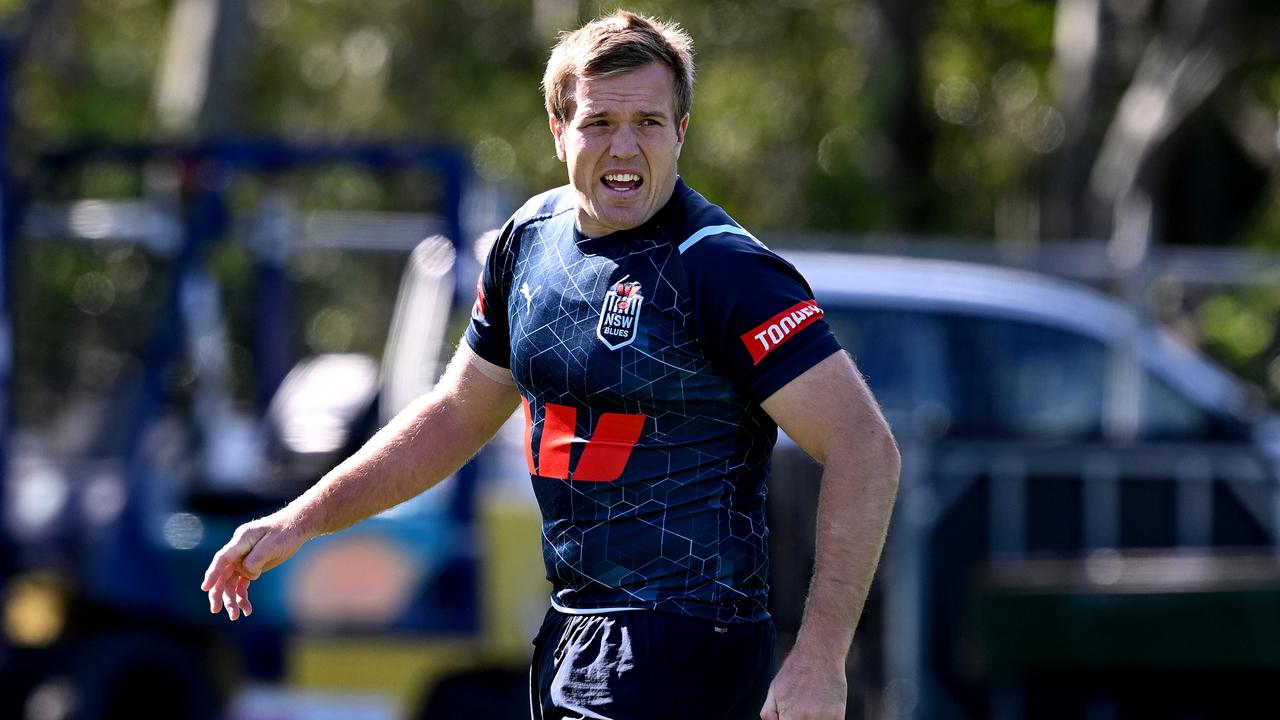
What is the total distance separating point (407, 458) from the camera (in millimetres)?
3809

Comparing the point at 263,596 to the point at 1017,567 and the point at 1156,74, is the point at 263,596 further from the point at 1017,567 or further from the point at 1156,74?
the point at 1156,74

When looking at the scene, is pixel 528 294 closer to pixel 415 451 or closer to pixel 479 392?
pixel 479 392

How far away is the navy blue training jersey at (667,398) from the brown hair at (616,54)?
0.74 feet

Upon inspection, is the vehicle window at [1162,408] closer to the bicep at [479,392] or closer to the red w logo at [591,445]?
the bicep at [479,392]

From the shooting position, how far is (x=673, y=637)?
336cm

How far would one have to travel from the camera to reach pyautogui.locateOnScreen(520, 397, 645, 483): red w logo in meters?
3.41

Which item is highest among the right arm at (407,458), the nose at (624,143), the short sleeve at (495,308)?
the nose at (624,143)

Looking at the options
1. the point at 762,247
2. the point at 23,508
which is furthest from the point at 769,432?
the point at 23,508

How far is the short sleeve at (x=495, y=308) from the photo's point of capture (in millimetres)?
3732

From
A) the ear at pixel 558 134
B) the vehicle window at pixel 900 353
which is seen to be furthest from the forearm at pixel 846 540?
the vehicle window at pixel 900 353

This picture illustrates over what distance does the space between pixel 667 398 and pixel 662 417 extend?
1.5 inches

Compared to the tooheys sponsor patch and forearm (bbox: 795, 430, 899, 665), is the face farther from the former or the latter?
forearm (bbox: 795, 430, 899, 665)

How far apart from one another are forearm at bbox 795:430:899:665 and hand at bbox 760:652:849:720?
2cm

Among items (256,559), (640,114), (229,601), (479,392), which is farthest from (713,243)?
(229,601)
